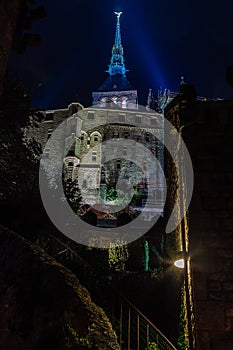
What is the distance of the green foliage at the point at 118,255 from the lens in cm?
1768

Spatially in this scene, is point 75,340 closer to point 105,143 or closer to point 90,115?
point 105,143

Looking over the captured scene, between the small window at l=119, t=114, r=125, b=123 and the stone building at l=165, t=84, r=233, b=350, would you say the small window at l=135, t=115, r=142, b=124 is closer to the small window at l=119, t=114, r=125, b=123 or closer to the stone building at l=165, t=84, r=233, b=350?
the small window at l=119, t=114, r=125, b=123

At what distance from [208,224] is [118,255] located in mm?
12920

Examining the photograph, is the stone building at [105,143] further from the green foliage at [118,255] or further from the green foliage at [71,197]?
the green foliage at [118,255]

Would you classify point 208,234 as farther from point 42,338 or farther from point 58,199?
point 58,199

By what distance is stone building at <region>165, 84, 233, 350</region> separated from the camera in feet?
17.1

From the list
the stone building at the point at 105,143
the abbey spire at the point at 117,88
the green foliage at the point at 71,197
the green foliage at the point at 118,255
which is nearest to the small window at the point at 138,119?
the stone building at the point at 105,143

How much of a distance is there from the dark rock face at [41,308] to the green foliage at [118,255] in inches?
438

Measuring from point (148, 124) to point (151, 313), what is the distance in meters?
45.0

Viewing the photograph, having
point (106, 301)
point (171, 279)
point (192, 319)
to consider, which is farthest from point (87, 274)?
point (192, 319)

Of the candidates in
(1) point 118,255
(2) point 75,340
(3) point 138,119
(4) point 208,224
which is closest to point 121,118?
(3) point 138,119

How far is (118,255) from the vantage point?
18094 millimetres

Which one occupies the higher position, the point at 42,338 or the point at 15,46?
the point at 15,46

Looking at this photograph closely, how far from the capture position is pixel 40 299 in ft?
19.6
